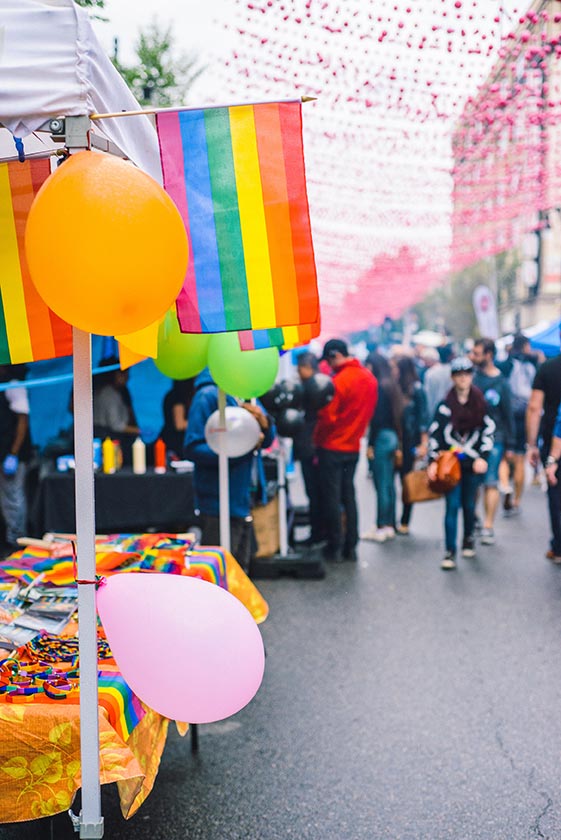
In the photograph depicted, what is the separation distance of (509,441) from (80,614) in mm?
7565

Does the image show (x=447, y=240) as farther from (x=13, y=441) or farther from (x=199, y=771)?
(x=199, y=771)

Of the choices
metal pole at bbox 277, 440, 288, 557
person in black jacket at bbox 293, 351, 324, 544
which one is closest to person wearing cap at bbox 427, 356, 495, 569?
person in black jacket at bbox 293, 351, 324, 544

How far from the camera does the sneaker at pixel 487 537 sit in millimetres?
9023

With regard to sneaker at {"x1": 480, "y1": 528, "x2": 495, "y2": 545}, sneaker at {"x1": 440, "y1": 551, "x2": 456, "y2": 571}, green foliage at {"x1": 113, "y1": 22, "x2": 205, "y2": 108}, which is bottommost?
sneaker at {"x1": 480, "y1": 528, "x2": 495, "y2": 545}

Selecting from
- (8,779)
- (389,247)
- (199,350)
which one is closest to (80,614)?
(8,779)

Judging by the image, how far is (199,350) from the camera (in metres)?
5.13

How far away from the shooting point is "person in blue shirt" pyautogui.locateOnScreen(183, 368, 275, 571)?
5938 mm

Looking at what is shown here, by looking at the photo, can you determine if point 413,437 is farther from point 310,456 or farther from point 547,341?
point 547,341

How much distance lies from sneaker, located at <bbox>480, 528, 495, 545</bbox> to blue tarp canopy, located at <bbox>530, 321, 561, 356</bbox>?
6.88m

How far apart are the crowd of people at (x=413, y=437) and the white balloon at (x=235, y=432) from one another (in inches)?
95.4

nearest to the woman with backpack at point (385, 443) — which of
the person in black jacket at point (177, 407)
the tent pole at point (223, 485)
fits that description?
the person in black jacket at point (177, 407)

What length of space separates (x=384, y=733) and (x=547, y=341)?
1232cm

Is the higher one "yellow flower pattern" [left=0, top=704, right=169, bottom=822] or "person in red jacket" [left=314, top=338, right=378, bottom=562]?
"yellow flower pattern" [left=0, top=704, right=169, bottom=822]

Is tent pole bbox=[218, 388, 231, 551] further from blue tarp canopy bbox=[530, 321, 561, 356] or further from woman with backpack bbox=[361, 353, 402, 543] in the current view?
blue tarp canopy bbox=[530, 321, 561, 356]
